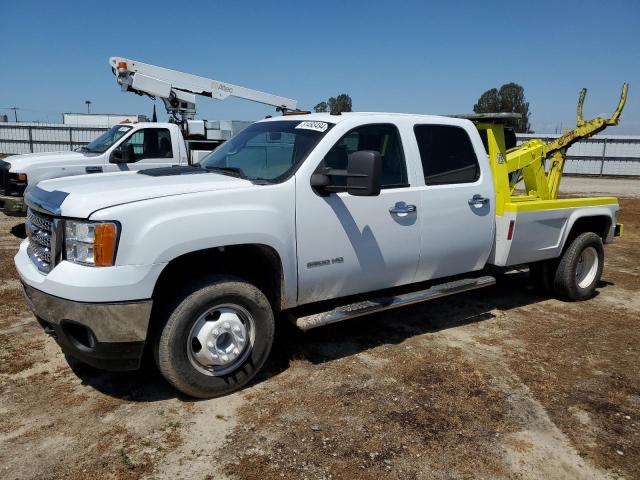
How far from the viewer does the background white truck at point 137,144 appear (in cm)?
832

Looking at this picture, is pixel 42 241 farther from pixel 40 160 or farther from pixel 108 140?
pixel 108 140

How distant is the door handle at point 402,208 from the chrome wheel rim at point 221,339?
4.73 ft

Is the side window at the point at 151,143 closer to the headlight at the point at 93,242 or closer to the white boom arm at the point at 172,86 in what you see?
the white boom arm at the point at 172,86

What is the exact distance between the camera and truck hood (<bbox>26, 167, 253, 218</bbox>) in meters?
3.18

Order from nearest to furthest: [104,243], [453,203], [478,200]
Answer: [104,243] < [453,203] < [478,200]

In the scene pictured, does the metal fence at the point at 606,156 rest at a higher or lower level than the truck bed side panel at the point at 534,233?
higher

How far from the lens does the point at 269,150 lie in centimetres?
420

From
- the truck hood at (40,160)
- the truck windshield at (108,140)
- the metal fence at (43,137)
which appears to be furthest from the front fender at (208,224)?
the metal fence at (43,137)

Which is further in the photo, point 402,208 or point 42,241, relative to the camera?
point 402,208

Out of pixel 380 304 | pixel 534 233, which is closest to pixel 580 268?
pixel 534 233

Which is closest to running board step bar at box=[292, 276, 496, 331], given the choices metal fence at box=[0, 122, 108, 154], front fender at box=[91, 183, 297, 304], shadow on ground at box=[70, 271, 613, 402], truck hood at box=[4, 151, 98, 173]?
front fender at box=[91, 183, 297, 304]

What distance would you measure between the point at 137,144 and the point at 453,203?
21.8ft

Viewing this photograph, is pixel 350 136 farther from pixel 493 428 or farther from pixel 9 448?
pixel 9 448

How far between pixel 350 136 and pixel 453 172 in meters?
1.15
